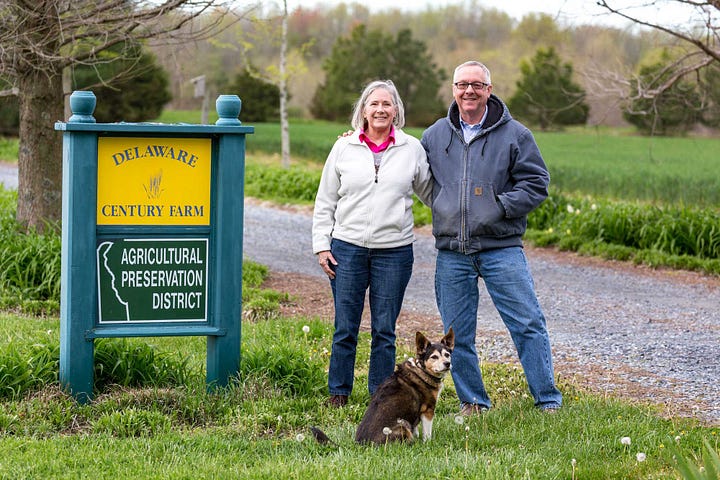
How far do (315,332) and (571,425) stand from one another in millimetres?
2811

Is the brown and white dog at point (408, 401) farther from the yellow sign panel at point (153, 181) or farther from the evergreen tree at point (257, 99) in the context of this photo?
the evergreen tree at point (257, 99)

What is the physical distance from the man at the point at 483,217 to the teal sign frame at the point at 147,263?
124 cm

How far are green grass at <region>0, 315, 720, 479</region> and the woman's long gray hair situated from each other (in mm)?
1589

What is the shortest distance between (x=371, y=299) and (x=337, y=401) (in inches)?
25.8

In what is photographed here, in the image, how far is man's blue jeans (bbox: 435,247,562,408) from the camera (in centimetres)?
539

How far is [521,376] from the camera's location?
6316mm

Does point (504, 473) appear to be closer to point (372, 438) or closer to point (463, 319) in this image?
point (372, 438)

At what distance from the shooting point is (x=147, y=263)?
554 centimetres

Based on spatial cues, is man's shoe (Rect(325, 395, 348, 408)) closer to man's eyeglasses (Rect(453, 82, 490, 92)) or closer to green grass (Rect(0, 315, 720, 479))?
Result: green grass (Rect(0, 315, 720, 479))

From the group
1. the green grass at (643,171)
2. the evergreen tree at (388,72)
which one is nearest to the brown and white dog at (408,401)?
the green grass at (643,171)

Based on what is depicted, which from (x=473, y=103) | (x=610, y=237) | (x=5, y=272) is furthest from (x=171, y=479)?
(x=610, y=237)

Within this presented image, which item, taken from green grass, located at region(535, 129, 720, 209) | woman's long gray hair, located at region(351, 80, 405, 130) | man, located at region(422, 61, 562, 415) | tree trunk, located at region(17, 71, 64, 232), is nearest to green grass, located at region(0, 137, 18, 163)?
green grass, located at region(535, 129, 720, 209)

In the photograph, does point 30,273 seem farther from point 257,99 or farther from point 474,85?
point 257,99

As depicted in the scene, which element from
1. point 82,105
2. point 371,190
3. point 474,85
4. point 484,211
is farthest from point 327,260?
point 82,105
